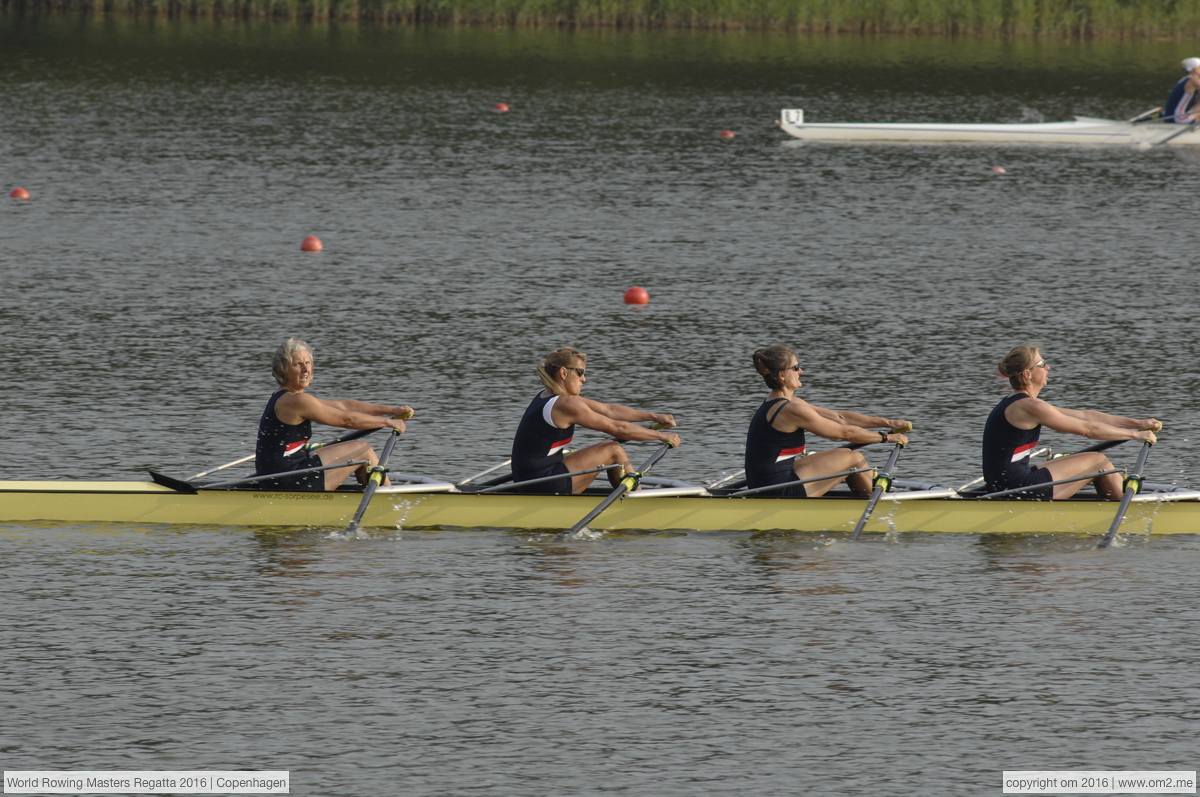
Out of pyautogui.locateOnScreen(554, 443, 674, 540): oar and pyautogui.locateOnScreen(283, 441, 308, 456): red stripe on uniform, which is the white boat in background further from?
pyautogui.locateOnScreen(283, 441, 308, 456): red stripe on uniform

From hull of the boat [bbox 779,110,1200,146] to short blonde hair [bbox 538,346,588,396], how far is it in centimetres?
2036

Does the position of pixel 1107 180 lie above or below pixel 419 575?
above

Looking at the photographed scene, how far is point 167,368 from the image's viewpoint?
14.6 metres

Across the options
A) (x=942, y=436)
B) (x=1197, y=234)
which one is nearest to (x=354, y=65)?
(x=1197, y=234)

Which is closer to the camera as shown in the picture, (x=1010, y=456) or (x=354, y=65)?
(x=1010, y=456)

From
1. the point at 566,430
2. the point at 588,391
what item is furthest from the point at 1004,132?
the point at 566,430

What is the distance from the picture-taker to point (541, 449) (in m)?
10.4

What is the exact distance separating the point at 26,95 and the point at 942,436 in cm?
2658

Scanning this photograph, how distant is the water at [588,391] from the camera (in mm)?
7395

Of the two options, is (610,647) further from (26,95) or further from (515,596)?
(26,95)

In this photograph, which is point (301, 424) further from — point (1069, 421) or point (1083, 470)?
point (1083, 470)
